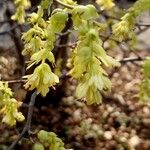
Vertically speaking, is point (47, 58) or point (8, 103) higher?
point (47, 58)

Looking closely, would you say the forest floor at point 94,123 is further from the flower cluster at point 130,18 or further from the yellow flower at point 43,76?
the yellow flower at point 43,76

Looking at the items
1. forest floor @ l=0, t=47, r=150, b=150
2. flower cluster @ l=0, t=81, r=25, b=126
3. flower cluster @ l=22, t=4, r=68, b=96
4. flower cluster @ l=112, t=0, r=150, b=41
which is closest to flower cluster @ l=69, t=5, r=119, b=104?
flower cluster @ l=22, t=4, r=68, b=96

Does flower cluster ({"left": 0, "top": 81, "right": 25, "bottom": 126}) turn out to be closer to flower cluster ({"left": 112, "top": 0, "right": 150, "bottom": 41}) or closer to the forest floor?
flower cluster ({"left": 112, "top": 0, "right": 150, "bottom": 41})

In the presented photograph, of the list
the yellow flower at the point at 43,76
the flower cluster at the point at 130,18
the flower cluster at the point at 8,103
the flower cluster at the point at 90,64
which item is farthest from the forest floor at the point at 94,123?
the flower cluster at the point at 90,64

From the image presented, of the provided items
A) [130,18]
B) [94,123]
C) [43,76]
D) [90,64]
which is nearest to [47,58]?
[43,76]

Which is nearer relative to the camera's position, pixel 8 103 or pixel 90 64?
pixel 90 64

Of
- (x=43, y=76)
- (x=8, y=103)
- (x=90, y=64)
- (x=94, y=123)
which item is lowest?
(x=94, y=123)

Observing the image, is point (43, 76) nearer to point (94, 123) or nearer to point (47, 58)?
point (47, 58)

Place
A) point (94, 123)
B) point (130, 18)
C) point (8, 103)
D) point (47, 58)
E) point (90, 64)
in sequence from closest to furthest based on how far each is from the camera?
1. point (90, 64)
2. point (47, 58)
3. point (130, 18)
4. point (8, 103)
5. point (94, 123)

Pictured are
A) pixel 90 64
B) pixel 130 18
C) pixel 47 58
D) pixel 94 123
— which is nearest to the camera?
pixel 90 64
